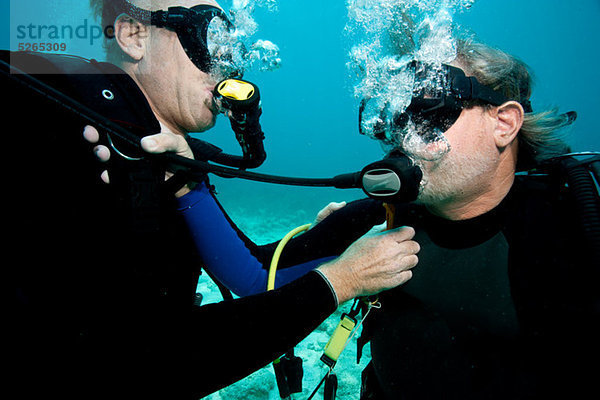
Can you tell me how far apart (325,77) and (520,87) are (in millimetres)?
136399

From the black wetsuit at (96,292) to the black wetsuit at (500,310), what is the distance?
33.2 inches

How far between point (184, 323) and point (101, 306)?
0.35 metres

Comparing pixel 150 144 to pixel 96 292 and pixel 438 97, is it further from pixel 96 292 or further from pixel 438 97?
pixel 438 97

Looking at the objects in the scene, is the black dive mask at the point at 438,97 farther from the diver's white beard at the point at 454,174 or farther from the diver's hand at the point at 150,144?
the diver's hand at the point at 150,144

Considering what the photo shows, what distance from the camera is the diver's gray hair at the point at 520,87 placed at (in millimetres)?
1702

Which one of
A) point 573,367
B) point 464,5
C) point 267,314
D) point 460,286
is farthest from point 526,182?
point 267,314

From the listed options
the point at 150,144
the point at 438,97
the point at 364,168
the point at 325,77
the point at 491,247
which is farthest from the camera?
the point at 325,77

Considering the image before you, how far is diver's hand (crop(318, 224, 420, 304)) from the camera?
1.48 metres

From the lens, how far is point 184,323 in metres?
1.26

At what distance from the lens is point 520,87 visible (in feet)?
5.76

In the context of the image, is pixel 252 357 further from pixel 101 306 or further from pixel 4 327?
pixel 4 327

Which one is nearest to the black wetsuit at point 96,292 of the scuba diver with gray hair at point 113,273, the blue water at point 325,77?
the scuba diver with gray hair at point 113,273

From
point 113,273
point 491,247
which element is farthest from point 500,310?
point 113,273

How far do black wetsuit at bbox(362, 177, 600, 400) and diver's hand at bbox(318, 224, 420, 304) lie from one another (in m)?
0.48
